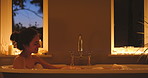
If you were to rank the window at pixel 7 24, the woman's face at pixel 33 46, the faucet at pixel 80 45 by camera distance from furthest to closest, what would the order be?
the window at pixel 7 24 → the faucet at pixel 80 45 → the woman's face at pixel 33 46

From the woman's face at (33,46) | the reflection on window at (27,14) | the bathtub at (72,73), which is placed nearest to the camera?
the bathtub at (72,73)

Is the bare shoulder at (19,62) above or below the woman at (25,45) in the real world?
below

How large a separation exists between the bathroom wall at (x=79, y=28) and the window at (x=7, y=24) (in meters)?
0.29

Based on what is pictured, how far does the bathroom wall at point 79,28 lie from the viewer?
13.5 feet

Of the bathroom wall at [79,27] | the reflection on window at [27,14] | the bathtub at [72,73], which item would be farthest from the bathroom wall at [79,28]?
the bathtub at [72,73]

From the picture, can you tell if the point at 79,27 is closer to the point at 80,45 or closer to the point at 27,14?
the point at 80,45

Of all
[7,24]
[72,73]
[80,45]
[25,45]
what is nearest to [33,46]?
[25,45]

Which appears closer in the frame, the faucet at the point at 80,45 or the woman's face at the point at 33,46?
the woman's face at the point at 33,46

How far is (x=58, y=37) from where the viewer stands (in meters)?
4.12

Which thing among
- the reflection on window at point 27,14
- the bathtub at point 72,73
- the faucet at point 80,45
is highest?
the reflection on window at point 27,14

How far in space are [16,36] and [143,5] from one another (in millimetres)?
2555

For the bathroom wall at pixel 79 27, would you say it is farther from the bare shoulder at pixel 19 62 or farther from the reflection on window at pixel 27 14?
the bare shoulder at pixel 19 62

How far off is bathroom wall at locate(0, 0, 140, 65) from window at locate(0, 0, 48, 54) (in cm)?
29

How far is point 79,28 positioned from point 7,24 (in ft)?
3.89
